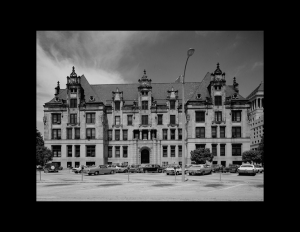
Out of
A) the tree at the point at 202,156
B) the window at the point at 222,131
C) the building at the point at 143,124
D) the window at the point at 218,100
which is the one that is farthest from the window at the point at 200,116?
the tree at the point at 202,156

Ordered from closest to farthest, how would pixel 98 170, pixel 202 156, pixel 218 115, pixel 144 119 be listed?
1. pixel 98 170
2. pixel 202 156
3. pixel 218 115
4. pixel 144 119

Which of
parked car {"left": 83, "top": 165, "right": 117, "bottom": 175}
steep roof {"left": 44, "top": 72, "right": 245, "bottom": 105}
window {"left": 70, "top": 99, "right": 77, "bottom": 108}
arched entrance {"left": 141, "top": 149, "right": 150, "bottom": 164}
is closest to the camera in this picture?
parked car {"left": 83, "top": 165, "right": 117, "bottom": 175}

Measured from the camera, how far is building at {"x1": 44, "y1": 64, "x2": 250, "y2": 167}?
5031 cm

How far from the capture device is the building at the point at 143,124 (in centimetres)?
5031

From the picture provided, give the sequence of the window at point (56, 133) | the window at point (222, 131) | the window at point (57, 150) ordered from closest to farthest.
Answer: the window at point (222, 131)
the window at point (57, 150)
the window at point (56, 133)

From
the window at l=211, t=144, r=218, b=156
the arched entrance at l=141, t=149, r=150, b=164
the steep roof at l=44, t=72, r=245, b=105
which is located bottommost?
the arched entrance at l=141, t=149, r=150, b=164

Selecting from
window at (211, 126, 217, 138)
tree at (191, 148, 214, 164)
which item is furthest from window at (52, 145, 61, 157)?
window at (211, 126, 217, 138)

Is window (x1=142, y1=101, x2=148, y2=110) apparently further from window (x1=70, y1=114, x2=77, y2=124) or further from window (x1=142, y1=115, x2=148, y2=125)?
window (x1=70, y1=114, x2=77, y2=124)

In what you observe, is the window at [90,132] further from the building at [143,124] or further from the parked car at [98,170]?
the parked car at [98,170]

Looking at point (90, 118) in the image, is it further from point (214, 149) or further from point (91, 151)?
point (214, 149)

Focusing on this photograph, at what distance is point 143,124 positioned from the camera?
53.1 metres

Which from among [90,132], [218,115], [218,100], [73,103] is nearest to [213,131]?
[218,115]
